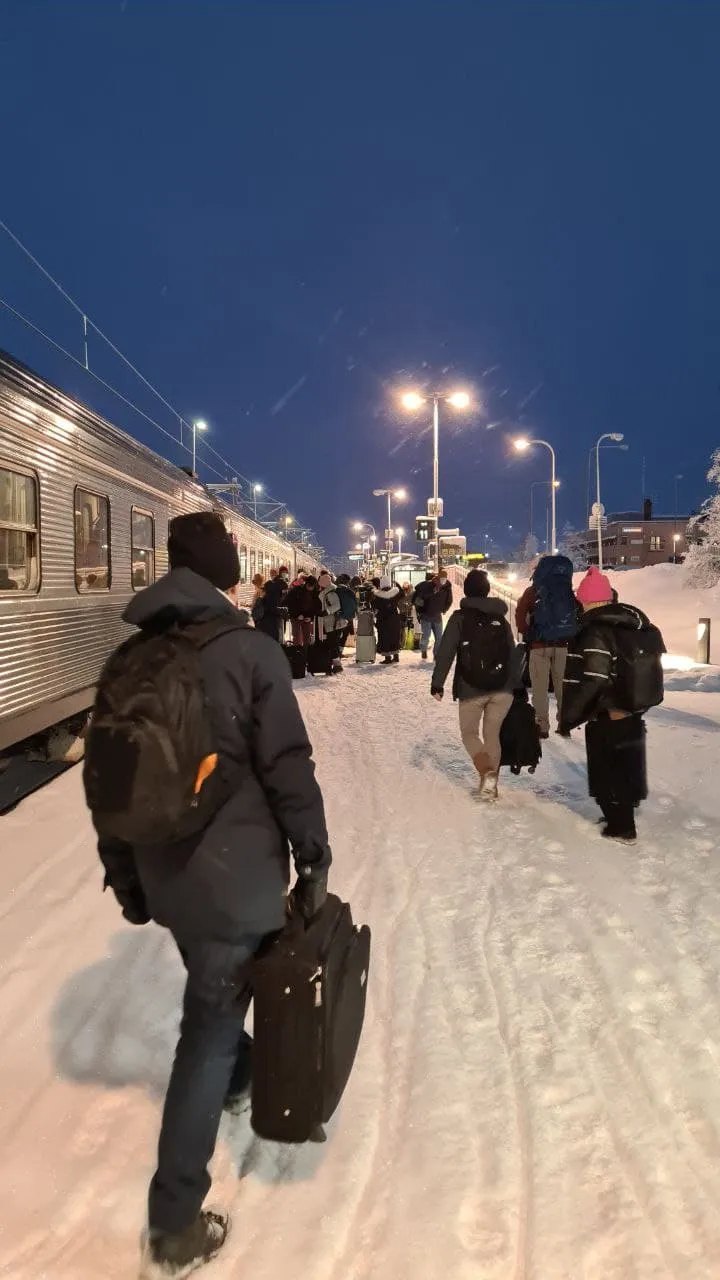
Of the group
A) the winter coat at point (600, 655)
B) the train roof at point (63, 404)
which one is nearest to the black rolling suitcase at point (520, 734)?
the winter coat at point (600, 655)

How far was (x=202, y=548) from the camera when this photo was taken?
2.37 metres

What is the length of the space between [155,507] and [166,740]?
9.57 metres

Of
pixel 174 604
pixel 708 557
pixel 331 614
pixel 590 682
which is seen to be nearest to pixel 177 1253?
pixel 174 604

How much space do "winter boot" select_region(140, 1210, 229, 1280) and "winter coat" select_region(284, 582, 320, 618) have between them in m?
13.7

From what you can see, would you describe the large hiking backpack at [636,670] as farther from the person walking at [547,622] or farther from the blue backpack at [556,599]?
the blue backpack at [556,599]

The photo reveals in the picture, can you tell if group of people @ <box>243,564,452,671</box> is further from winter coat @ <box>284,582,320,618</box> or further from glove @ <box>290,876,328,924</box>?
glove @ <box>290,876,328,924</box>

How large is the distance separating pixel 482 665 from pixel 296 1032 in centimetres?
473

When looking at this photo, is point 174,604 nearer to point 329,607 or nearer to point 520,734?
point 520,734

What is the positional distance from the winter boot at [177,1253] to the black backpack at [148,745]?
1.12 metres

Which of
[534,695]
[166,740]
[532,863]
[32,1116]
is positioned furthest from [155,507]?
[166,740]

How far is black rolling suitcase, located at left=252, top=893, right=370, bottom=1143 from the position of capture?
230 cm

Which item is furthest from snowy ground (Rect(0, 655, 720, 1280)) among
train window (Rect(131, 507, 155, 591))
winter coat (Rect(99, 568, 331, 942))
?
train window (Rect(131, 507, 155, 591))

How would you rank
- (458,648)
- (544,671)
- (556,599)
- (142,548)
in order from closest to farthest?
(458,648) → (556,599) → (544,671) → (142,548)

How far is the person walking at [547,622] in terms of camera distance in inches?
378
